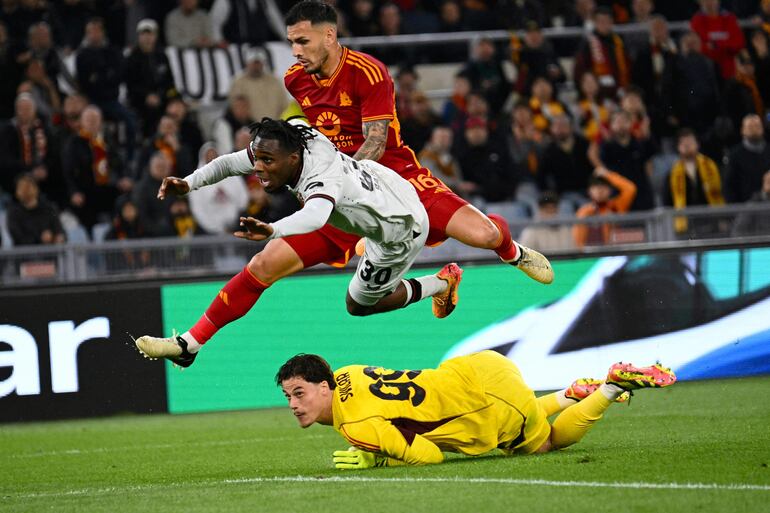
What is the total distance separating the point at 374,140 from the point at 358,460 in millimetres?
2088

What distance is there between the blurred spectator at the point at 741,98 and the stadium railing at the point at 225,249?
4.29 metres

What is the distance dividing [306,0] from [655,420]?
4165mm

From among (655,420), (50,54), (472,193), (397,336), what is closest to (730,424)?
(655,420)

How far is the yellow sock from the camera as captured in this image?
26.2ft

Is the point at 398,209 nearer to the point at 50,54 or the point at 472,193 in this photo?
the point at 472,193

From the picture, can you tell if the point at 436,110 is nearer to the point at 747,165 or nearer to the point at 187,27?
the point at 187,27

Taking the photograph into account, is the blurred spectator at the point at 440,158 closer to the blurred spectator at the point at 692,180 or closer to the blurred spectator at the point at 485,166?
the blurred spectator at the point at 485,166

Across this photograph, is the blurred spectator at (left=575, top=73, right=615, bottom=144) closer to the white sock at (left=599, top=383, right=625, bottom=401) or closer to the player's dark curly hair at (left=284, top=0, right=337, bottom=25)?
the player's dark curly hair at (left=284, top=0, right=337, bottom=25)

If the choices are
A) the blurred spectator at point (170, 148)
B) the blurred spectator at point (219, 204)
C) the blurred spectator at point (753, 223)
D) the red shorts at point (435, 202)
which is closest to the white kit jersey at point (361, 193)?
the red shorts at point (435, 202)

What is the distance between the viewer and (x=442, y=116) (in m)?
17.5

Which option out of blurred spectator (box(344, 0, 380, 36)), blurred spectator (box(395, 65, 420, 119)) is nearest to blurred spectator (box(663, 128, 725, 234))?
blurred spectator (box(395, 65, 420, 119))

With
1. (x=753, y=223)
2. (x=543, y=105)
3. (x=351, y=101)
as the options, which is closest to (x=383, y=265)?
(x=351, y=101)

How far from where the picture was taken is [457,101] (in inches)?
672

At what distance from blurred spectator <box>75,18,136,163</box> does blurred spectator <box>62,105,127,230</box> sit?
0.75 metres
